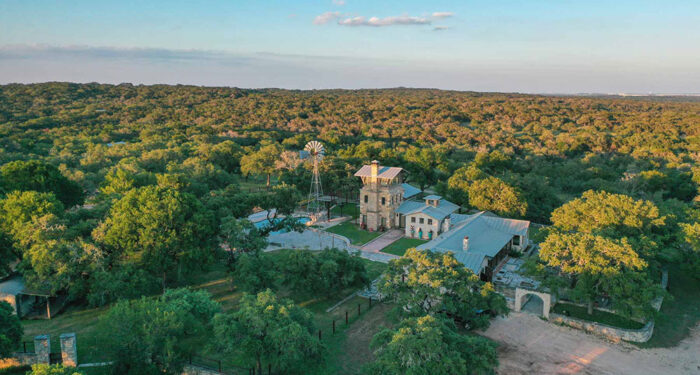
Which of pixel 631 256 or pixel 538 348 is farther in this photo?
pixel 631 256

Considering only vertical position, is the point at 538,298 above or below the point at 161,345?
below

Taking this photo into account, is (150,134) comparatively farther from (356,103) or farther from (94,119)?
(356,103)

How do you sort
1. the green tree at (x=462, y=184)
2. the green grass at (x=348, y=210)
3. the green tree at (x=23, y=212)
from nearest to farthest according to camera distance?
the green tree at (x=23, y=212) → the green tree at (x=462, y=184) → the green grass at (x=348, y=210)

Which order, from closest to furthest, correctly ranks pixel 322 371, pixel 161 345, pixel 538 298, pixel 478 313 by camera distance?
pixel 161 345, pixel 322 371, pixel 478 313, pixel 538 298

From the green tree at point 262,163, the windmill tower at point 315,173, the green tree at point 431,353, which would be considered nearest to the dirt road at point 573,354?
the green tree at point 431,353

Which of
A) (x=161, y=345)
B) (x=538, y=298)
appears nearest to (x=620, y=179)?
(x=538, y=298)

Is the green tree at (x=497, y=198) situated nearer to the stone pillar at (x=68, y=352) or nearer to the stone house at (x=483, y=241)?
the stone house at (x=483, y=241)
